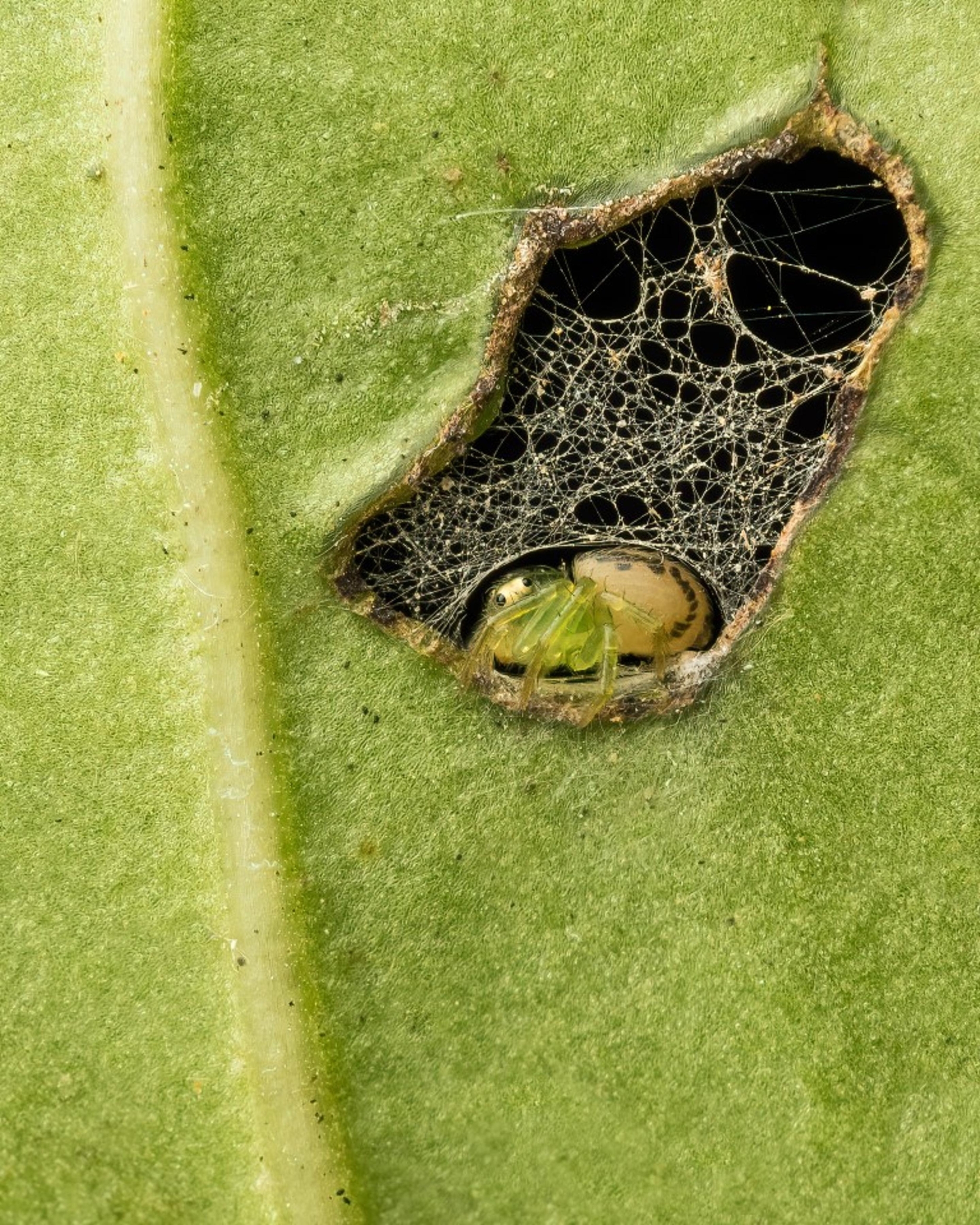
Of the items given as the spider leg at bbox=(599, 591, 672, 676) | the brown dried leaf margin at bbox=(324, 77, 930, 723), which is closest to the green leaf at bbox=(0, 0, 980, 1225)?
the brown dried leaf margin at bbox=(324, 77, 930, 723)

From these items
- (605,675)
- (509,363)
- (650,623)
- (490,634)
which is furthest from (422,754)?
(509,363)

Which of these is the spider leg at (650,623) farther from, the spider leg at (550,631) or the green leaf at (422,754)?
the green leaf at (422,754)

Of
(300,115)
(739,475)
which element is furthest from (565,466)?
(300,115)

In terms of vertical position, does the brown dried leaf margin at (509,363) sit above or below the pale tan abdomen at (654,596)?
above

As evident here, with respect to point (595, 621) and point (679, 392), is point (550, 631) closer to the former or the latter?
point (595, 621)

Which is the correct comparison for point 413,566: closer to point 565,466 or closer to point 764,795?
point 565,466

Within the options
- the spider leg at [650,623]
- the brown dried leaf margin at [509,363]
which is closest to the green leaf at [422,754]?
the brown dried leaf margin at [509,363]
